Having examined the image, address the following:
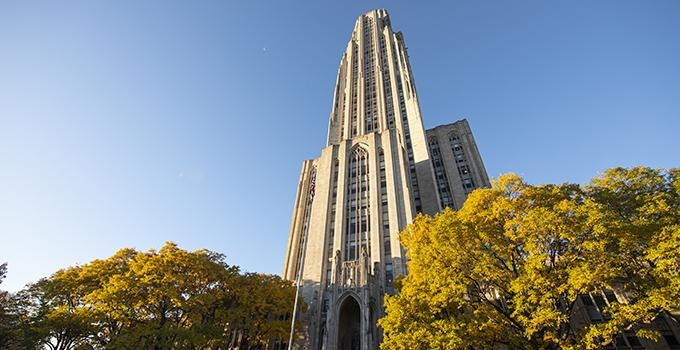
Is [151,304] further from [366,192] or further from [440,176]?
[440,176]

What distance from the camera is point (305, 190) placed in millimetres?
66000

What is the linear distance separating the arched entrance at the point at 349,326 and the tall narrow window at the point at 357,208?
695 cm

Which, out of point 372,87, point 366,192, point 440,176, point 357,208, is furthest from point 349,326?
point 372,87

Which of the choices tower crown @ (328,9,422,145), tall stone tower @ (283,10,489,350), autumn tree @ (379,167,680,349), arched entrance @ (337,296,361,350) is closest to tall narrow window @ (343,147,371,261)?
tall stone tower @ (283,10,489,350)

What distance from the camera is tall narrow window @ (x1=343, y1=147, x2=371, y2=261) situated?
42.8m

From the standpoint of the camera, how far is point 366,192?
161 ft

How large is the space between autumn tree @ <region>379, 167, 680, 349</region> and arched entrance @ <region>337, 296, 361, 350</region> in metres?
14.7

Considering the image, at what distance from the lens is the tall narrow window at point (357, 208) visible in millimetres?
42844

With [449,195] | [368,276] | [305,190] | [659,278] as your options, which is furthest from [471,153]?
[659,278]

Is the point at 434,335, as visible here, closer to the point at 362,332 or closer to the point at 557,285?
the point at 557,285

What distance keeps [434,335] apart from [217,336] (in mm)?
19428

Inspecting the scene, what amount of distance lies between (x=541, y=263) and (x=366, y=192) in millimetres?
33486

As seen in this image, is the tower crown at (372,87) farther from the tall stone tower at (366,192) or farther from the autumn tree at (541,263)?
the autumn tree at (541,263)

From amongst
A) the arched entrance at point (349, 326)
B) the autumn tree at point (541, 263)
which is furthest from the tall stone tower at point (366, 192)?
the autumn tree at point (541, 263)
